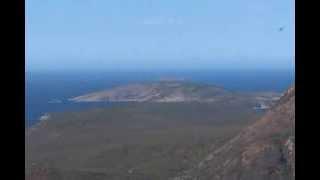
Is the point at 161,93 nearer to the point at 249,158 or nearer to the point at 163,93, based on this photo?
the point at 163,93

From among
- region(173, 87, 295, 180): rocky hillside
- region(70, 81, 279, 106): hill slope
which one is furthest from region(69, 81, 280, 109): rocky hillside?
region(173, 87, 295, 180): rocky hillside

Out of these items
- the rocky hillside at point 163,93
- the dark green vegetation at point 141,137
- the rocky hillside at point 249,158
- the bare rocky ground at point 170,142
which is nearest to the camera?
the rocky hillside at point 249,158

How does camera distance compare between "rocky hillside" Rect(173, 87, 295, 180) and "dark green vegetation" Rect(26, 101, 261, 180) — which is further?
"dark green vegetation" Rect(26, 101, 261, 180)

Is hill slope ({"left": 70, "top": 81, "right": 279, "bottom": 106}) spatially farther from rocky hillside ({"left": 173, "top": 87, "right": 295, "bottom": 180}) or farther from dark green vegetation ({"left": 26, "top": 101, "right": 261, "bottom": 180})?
rocky hillside ({"left": 173, "top": 87, "right": 295, "bottom": 180})

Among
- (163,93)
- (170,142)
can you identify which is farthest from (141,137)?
(163,93)

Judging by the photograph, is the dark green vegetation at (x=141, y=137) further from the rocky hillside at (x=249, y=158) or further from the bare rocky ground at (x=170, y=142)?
the rocky hillside at (x=249, y=158)

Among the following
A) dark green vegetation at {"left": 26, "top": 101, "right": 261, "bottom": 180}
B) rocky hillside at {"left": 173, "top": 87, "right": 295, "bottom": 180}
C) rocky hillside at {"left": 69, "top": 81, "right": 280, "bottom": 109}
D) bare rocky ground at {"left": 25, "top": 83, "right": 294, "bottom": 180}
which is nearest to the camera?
rocky hillside at {"left": 173, "top": 87, "right": 295, "bottom": 180}

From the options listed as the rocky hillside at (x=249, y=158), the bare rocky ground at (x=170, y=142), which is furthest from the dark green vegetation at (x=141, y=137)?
the rocky hillside at (x=249, y=158)

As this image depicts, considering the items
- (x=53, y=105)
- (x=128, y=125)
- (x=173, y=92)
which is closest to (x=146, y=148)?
(x=128, y=125)
